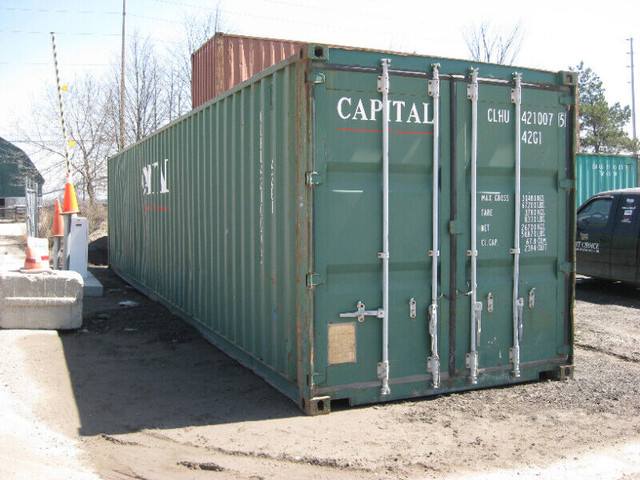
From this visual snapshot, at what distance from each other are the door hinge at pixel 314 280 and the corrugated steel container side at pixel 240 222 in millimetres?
86

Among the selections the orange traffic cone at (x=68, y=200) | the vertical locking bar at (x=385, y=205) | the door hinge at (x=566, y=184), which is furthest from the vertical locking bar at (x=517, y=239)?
the orange traffic cone at (x=68, y=200)

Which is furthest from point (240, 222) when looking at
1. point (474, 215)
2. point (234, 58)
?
point (234, 58)

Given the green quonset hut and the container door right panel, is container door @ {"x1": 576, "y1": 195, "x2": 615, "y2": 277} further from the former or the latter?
the green quonset hut

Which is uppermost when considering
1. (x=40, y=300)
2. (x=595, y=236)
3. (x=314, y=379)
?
(x=595, y=236)

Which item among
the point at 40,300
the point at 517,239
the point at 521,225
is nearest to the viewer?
the point at 517,239

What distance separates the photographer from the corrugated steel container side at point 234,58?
10.9 meters

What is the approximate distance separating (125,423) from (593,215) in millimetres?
9441

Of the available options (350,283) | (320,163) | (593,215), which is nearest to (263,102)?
(320,163)

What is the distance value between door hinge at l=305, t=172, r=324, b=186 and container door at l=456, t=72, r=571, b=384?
4.48 ft

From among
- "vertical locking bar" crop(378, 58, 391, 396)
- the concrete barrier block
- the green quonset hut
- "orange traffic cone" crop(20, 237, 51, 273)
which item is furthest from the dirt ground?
the green quonset hut

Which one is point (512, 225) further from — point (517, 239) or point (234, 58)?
point (234, 58)

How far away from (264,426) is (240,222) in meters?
2.36

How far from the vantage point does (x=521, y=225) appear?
19.5 ft

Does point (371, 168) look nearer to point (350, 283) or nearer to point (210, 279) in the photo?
point (350, 283)
